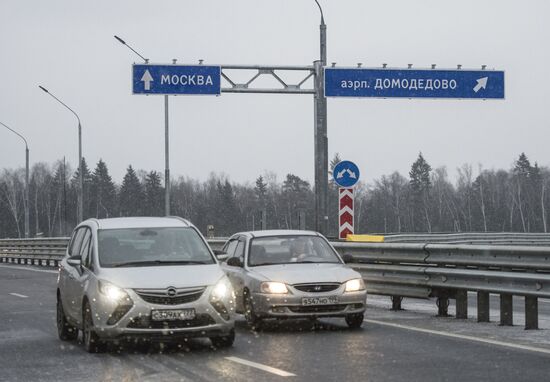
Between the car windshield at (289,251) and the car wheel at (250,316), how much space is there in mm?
601

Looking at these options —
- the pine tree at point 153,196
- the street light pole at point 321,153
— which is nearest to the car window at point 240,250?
the street light pole at point 321,153

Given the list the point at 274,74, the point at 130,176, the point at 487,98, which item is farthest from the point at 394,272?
the point at 130,176

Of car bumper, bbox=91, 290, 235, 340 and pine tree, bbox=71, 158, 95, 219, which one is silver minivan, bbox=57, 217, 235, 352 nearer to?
car bumper, bbox=91, 290, 235, 340

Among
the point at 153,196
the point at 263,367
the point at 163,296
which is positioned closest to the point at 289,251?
the point at 163,296

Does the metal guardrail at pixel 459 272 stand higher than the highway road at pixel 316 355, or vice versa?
the metal guardrail at pixel 459 272

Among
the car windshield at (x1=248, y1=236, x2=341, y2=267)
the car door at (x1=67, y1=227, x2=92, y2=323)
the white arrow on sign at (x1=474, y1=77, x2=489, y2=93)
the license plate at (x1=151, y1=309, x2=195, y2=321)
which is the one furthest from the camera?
the white arrow on sign at (x1=474, y1=77, x2=489, y2=93)

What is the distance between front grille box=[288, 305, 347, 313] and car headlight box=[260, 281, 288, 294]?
0.80 feet

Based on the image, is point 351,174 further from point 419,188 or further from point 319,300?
point 419,188

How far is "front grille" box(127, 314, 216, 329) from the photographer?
35.6 feet

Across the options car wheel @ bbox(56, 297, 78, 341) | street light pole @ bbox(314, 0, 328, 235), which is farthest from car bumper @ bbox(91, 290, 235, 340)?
street light pole @ bbox(314, 0, 328, 235)

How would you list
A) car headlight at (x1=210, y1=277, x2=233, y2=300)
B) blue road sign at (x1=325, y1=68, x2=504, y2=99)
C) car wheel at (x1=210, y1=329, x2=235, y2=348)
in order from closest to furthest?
car headlight at (x1=210, y1=277, x2=233, y2=300) < car wheel at (x1=210, y1=329, x2=235, y2=348) < blue road sign at (x1=325, y1=68, x2=504, y2=99)

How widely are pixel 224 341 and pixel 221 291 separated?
0.64 metres

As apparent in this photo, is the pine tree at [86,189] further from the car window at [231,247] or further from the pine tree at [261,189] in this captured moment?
the car window at [231,247]

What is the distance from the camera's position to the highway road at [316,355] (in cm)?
918
